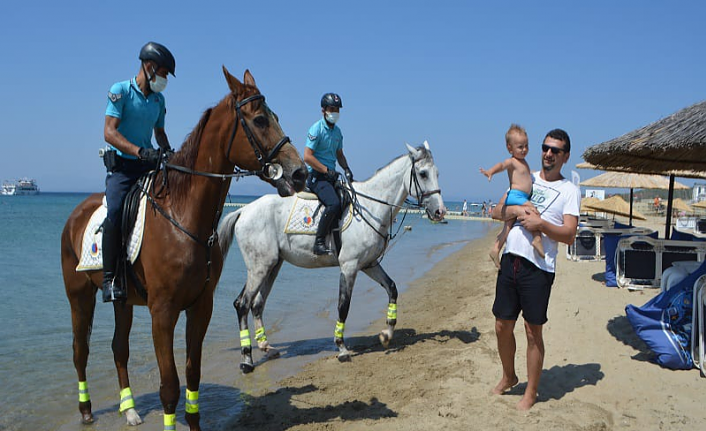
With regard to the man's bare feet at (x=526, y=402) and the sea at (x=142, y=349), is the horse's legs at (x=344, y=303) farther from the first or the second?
the man's bare feet at (x=526, y=402)

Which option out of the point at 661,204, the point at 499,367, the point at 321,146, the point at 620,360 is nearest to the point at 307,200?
the point at 321,146

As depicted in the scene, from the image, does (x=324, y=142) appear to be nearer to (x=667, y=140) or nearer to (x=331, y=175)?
(x=331, y=175)

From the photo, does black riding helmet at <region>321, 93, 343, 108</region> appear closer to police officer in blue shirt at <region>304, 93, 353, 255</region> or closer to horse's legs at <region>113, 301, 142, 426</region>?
police officer in blue shirt at <region>304, 93, 353, 255</region>

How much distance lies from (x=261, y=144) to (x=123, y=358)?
109 inches

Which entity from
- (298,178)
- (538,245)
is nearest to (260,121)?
(298,178)

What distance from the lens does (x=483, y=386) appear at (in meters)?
5.11

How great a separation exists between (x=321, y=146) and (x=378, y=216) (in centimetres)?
135

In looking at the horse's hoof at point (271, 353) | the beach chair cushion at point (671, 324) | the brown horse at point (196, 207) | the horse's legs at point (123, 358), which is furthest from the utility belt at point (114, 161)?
the beach chair cushion at point (671, 324)

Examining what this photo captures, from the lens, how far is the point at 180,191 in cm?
385

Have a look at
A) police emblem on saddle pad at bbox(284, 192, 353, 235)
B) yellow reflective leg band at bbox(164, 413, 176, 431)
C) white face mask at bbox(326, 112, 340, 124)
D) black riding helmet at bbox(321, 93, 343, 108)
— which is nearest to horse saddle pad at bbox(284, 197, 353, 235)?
police emblem on saddle pad at bbox(284, 192, 353, 235)

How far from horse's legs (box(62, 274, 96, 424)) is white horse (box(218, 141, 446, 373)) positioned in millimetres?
2306

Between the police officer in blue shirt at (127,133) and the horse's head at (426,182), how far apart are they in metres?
3.88

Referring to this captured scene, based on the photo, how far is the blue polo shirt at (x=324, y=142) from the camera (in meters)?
7.11

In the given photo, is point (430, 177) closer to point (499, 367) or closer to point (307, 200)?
point (307, 200)
